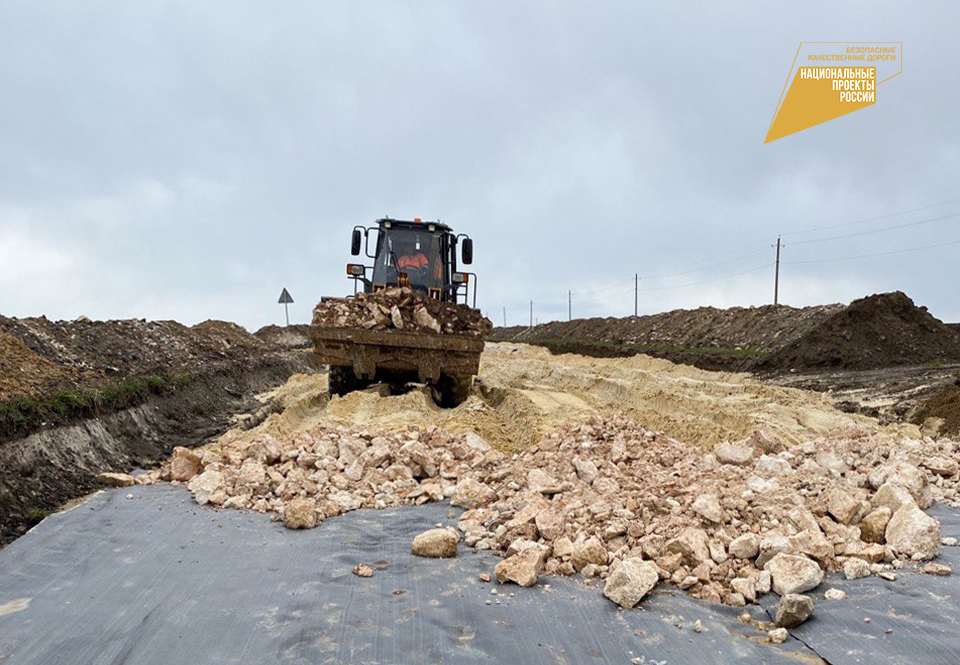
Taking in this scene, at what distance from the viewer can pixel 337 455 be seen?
6.05 metres

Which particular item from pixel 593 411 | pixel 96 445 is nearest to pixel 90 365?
pixel 96 445

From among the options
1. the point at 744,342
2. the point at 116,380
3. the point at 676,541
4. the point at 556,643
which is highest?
the point at 744,342

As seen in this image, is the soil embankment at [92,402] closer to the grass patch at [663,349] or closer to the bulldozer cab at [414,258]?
the bulldozer cab at [414,258]

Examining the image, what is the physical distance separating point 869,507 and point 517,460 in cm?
289

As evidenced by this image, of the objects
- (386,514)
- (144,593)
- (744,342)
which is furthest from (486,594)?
(744,342)

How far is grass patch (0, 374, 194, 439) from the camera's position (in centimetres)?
739

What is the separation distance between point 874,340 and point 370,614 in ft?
62.1

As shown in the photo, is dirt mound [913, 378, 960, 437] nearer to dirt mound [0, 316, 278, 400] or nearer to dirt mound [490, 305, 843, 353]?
dirt mound [490, 305, 843, 353]

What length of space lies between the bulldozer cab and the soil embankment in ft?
12.5

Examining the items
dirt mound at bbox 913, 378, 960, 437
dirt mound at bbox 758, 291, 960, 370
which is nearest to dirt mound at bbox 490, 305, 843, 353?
dirt mound at bbox 758, 291, 960, 370

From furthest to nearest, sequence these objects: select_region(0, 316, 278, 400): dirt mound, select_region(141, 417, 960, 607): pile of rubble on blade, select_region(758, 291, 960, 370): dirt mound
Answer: select_region(758, 291, 960, 370): dirt mound
select_region(0, 316, 278, 400): dirt mound
select_region(141, 417, 960, 607): pile of rubble on blade

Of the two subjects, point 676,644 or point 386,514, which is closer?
point 676,644

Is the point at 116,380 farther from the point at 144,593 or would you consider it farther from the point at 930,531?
the point at 930,531

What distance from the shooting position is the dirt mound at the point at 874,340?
17500 mm
